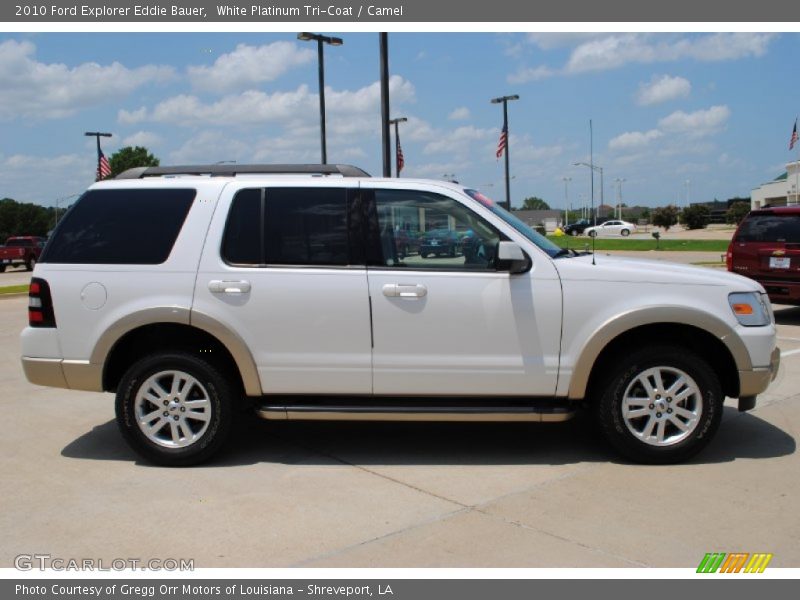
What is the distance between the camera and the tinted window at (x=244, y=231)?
5.53m

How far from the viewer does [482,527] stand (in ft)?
14.5

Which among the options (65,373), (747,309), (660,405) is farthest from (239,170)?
(747,309)

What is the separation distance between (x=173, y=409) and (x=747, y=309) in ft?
12.8

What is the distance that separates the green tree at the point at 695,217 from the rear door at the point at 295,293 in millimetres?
72518

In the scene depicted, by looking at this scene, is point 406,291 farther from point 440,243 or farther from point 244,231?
point 244,231

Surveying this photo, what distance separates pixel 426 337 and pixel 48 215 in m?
112

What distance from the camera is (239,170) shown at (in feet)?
19.4

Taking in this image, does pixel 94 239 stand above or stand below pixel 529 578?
above

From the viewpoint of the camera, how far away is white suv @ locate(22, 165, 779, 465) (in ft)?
17.6

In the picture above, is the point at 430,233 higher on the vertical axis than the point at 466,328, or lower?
higher

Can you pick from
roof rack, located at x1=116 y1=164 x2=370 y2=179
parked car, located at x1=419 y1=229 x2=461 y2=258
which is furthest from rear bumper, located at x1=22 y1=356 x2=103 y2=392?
parked car, located at x1=419 y1=229 x2=461 y2=258

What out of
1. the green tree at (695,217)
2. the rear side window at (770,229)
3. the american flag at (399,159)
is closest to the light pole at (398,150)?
the american flag at (399,159)
